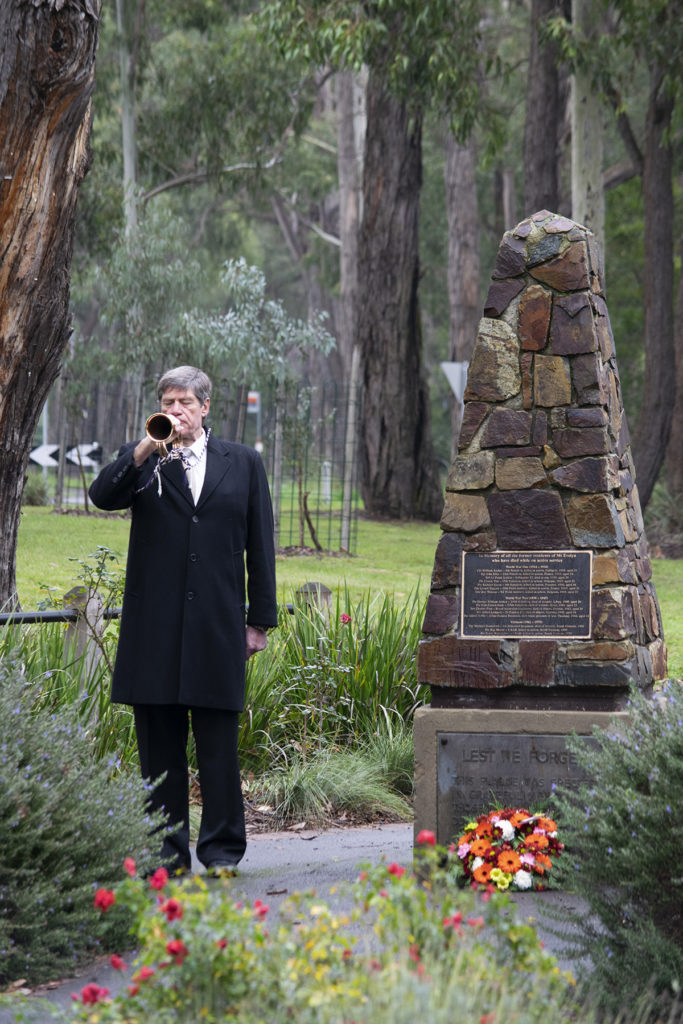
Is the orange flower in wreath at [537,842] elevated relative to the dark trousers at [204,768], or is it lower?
lower

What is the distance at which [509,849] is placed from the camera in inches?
199

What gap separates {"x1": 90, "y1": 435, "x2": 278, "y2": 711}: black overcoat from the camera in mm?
4828

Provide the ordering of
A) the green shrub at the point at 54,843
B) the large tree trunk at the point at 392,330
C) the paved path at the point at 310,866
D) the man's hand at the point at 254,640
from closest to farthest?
the green shrub at the point at 54,843, the paved path at the point at 310,866, the man's hand at the point at 254,640, the large tree trunk at the point at 392,330

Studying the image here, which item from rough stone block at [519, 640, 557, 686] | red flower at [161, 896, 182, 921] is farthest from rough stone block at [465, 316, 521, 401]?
red flower at [161, 896, 182, 921]

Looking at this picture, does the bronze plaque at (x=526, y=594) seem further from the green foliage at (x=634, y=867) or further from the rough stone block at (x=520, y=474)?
the green foliage at (x=634, y=867)

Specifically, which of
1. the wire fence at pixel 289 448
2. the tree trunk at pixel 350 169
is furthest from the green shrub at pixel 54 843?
the tree trunk at pixel 350 169

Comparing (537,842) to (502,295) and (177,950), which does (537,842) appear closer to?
(502,295)

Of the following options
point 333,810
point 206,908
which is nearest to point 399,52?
point 333,810

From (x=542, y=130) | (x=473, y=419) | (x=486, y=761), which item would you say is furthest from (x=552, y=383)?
(x=542, y=130)

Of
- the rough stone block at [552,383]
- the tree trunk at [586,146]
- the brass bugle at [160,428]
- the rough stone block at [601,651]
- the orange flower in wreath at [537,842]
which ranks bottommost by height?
the orange flower in wreath at [537,842]

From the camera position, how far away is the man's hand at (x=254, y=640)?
5121mm

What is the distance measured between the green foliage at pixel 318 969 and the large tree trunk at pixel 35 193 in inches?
156

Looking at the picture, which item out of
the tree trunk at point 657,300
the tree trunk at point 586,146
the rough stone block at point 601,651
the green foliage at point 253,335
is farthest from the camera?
the tree trunk at point 657,300

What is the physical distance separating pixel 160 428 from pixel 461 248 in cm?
2159
